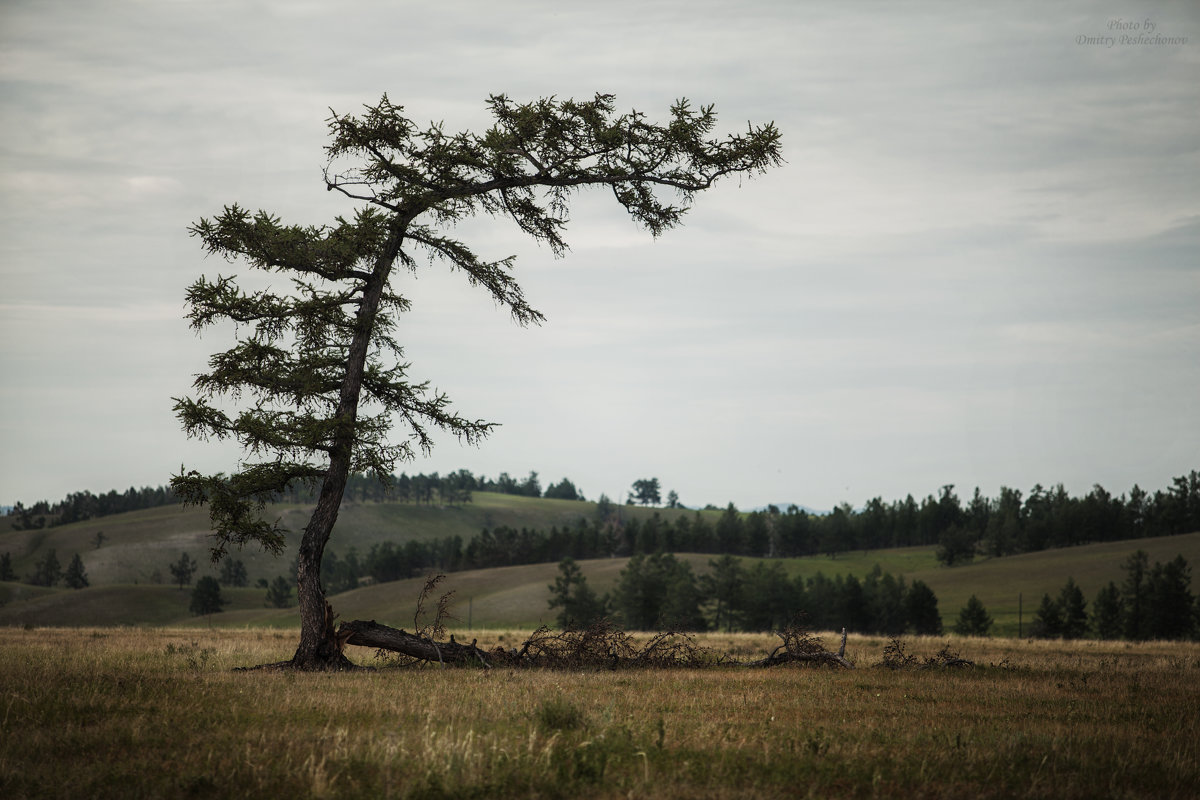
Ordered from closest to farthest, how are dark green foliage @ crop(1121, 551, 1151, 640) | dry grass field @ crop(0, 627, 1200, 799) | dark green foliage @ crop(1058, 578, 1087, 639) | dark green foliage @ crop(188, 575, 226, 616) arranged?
dry grass field @ crop(0, 627, 1200, 799), dark green foliage @ crop(1058, 578, 1087, 639), dark green foliage @ crop(1121, 551, 1151, 640), dark green foliage @ crop(188, 575, 226, 616)

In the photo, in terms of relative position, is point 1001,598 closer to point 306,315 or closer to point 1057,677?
point 1057,677

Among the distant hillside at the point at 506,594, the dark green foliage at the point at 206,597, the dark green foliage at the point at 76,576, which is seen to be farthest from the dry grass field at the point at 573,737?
the dark green foliage at the point at 76,576

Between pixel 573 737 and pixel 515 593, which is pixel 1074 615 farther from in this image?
pixel 573 737

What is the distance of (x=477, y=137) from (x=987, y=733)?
44.0 feet

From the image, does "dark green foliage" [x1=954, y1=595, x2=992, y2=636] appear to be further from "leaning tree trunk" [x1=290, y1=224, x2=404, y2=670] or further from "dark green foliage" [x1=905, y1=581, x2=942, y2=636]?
"leaning tree trunk" [x1=290, y1=224, x2=404, y2=670]

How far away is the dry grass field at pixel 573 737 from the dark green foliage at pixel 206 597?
12375 centimetres

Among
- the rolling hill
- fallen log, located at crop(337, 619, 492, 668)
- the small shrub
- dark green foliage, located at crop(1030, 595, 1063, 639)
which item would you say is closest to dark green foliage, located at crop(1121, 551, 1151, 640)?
the rolling hill

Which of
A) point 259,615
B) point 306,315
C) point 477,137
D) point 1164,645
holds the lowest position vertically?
point 259,615

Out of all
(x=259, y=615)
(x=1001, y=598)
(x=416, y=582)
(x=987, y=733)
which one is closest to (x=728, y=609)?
(x=1001, y=598)

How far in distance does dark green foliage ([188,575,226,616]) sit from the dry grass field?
124 metres

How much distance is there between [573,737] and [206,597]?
134 meters

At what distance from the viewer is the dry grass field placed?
663 cm

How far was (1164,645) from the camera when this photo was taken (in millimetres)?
32438

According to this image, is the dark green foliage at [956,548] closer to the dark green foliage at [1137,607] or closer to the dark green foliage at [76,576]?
the dark green foliage at [1137,607]
